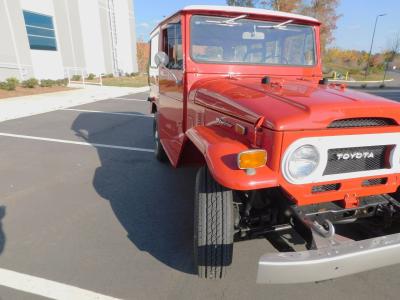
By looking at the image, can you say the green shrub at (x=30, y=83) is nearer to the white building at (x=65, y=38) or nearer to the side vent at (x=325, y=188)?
the white building at (x=65, y=38)

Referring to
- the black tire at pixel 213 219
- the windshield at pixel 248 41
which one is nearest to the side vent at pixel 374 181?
the black tire at pixel 213 219

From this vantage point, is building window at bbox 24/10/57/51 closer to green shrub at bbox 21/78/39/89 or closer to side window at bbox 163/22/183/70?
green shrub at bbox 21/78/39/89

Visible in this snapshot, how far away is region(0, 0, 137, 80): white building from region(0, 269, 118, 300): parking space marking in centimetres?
1743

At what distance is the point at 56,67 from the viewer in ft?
67.4

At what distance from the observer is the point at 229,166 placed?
1839 millimetres

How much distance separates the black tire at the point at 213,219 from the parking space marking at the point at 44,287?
2.78 feet

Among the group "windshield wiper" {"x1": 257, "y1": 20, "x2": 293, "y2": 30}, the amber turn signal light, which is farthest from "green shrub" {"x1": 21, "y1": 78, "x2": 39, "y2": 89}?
the amber turn signal light

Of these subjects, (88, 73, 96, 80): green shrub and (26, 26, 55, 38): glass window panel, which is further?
(88, 73, 96, 80): green shrub

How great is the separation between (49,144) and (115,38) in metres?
24.3

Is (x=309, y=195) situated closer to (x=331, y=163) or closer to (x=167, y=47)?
(x=331, y=163)

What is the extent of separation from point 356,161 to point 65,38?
78.0 ft

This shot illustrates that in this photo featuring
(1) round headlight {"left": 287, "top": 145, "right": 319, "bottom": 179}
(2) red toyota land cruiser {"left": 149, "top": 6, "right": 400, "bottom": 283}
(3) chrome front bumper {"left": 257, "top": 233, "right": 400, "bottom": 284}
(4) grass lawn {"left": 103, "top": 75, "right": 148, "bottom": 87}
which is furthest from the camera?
(4) grass lawn {"left": 103, "top": 75, "right": 148, "bottom": 87}

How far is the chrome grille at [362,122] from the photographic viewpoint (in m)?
1.89

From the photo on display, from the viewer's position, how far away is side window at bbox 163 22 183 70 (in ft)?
10.8
